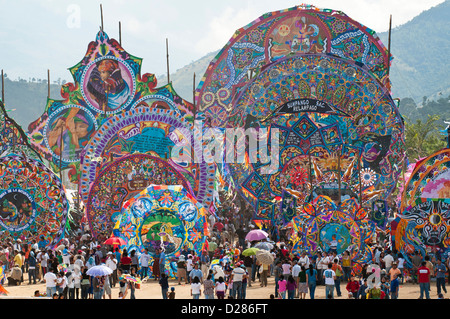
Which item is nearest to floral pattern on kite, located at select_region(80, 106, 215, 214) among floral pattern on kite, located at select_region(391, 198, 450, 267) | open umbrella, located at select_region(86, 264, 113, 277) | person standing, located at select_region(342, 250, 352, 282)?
floral pattern on kite, located at select_region(391, 198, 450, 267)

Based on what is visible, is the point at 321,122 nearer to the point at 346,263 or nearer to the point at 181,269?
the point at 346,263

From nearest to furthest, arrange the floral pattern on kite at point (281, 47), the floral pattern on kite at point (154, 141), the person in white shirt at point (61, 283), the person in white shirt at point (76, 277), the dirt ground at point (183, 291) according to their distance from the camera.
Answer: the person in white shirt at point (61, 283) → the person in white shirt at point (76, 277) → the dirt ground at point (183, 291) → the floral pattern on kite at point (154, 141) → the floral pattern on kite at point (281, 47)

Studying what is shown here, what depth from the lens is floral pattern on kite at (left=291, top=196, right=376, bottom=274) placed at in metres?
26.0

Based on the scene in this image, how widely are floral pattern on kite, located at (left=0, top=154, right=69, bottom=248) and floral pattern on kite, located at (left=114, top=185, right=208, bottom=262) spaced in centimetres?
364

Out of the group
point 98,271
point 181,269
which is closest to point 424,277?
point 181,269

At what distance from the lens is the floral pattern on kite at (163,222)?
27.0 metres

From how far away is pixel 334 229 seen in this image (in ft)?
85.8

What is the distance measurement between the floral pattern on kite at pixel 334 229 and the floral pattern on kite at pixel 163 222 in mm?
3439

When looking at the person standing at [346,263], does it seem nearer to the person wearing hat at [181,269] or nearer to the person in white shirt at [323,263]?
the person in white shirt at [323,263]

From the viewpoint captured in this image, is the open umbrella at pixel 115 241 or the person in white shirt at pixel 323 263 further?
the open umbrella at pixel 115 241

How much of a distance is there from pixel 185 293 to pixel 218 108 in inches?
702

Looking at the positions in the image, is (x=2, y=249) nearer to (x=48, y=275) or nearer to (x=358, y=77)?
(x=48, y=275)

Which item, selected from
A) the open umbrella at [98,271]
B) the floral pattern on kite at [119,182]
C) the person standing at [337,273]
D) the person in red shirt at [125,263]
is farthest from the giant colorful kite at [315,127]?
the open umbrella at [98,271]
